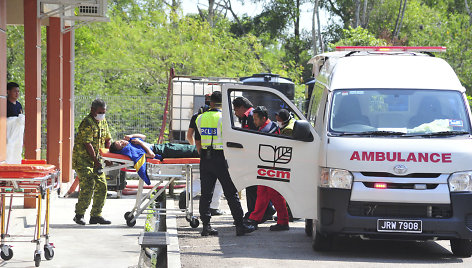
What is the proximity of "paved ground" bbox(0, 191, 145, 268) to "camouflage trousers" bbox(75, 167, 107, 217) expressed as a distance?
281 millimetres

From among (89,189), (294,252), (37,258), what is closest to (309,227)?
(294,252)

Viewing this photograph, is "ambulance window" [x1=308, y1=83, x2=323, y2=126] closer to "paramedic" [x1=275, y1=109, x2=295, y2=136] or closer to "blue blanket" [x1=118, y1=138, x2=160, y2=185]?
"paramedic" [x1=275, y1=109, x2=295, y2=136]

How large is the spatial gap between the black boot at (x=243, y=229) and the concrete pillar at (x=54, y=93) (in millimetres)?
6389

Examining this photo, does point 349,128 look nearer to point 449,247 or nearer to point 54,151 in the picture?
point 449,247

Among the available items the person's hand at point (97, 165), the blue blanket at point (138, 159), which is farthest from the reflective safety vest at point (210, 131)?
the person's hand at point (97, 165)

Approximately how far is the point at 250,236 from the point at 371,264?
9.19 feet

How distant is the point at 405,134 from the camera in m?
10.1

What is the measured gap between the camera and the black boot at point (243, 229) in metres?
12.0

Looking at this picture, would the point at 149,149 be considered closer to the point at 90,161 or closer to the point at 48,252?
the point at 90,161

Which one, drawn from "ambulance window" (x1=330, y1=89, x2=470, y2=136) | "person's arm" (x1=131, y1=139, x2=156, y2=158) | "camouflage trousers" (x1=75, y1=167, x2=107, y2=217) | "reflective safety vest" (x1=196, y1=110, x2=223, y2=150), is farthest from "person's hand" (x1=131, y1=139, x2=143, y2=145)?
"ambulance window" (x1=330, y1=89, x2=470, y2=136)

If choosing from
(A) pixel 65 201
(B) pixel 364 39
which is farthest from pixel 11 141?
(B) pixel 364 39

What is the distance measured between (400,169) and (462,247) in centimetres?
134

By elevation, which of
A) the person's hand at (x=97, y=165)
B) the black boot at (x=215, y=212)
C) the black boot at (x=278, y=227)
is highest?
the person's hand at (x=97, y=165)

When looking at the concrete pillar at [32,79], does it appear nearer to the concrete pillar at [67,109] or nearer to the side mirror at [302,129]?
the concrete pillar at [67,109]
